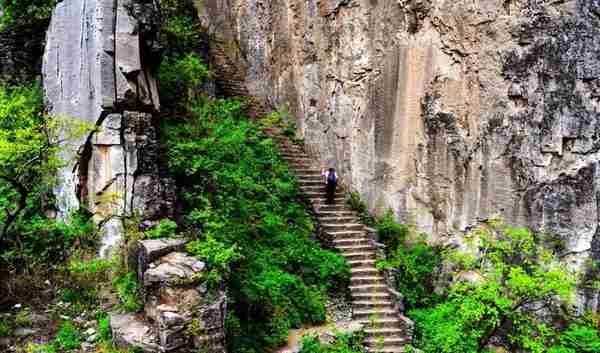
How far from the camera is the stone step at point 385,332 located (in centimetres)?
1115

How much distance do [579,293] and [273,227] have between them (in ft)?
25.5

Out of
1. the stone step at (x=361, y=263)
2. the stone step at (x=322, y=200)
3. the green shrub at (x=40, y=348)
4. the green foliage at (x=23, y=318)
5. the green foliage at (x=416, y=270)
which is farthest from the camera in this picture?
the stone step at (x=322, y=200)

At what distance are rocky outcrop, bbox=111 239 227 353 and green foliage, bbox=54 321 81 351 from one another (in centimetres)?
78

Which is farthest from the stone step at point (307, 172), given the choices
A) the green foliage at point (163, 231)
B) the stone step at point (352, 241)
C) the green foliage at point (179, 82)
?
the green foliage at point (163, 231)

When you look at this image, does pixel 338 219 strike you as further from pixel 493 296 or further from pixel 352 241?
pixel 493 296

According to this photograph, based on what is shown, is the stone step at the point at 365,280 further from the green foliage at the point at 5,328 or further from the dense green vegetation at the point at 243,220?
the green foliage at the point at 5,328

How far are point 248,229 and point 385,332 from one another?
4.28 m

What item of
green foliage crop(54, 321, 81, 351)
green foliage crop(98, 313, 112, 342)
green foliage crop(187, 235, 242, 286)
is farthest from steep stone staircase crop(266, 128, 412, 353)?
green foliage crop(54, 321, 81, 351)

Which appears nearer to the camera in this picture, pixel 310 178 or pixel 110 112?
pixel 110 112

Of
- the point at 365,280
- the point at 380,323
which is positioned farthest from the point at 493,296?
the point at 365,280

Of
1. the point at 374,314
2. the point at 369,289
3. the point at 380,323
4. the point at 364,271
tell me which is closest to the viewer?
the point at 380,323

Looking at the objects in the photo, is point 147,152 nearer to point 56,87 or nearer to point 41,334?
point 56,87

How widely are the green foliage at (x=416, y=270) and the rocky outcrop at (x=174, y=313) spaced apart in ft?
18.8

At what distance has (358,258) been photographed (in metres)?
13.0
